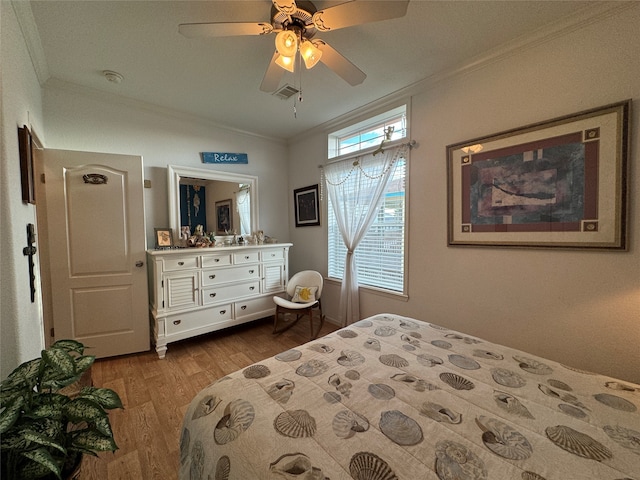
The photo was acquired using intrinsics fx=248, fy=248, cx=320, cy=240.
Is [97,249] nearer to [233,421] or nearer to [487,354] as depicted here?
[233,421]

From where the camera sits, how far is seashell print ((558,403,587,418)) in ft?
2.94

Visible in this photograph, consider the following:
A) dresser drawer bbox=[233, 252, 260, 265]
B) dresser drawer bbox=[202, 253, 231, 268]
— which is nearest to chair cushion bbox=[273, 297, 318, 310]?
dresser drawer bbox=[233, 252, 260, 265]

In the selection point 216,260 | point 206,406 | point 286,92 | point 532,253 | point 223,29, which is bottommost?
point 206,406

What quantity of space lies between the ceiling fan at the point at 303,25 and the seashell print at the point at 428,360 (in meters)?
1.68

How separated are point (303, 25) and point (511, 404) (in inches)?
82.5

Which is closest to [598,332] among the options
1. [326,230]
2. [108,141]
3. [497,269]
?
[497,269]

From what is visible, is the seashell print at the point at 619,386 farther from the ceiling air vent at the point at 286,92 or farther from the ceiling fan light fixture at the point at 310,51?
the ceiling air vent at the point at 286,92

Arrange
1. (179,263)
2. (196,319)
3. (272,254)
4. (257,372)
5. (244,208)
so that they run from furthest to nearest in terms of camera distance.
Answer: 1. (244,208)
2. (272,254)
3. (196,319)
4. (179,263)
5. (257,372)

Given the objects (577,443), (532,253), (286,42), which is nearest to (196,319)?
(286,42)

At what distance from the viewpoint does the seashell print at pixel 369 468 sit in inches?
26.8

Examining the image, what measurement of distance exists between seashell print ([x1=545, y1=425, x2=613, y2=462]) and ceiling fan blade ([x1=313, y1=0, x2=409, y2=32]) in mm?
1733

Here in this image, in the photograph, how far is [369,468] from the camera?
2.32ft

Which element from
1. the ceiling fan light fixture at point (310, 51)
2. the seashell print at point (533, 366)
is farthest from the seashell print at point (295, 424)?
the ceiling fan light fixture at point (310, 51)

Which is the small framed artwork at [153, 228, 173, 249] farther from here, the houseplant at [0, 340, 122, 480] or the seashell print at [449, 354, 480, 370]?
the seashell print at [449, 354, 480, 370]
